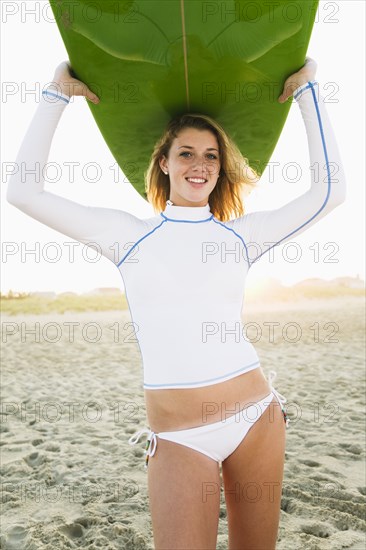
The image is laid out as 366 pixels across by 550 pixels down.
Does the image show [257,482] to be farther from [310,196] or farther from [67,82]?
[67,82]

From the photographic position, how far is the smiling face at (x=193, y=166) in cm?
179

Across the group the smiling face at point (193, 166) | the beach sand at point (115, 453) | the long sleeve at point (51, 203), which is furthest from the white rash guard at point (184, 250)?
the beach sand at point (115, 453)

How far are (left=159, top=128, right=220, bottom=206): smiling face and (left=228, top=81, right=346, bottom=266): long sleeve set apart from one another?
18 centimetres

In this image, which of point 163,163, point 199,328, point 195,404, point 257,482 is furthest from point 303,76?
point 257,482

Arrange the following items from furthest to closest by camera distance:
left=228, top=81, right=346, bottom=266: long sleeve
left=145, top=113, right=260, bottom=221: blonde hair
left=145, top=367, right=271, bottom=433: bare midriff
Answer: left=145, top=113, right=260, bottom=221: blonde hair → left=228, top=81, right=346, bottom=266: long sleeve → left=145, top=367, right=271, bottom=433: bare midriff

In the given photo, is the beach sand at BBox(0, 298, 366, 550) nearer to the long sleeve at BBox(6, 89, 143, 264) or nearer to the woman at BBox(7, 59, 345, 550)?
the woman at BBox(7, 59, 345, 550)

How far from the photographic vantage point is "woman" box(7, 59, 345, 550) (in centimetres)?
149

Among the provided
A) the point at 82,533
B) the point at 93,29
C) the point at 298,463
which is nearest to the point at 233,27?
the point at 93,29

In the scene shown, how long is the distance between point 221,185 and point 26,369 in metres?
6.32

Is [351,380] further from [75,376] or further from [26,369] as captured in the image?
[26,369]

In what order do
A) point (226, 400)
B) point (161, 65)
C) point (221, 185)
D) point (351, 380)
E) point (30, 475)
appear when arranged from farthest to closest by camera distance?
point (351, 380), point (30, 475), point (221, 185), point (161, 65), point (226, 400)

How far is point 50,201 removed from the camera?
1.56 meters

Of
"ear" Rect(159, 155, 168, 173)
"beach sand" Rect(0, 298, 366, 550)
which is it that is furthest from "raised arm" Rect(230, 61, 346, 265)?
"beach sand" Rect(0, 298, 366, 550)

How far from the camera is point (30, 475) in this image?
3.45m
